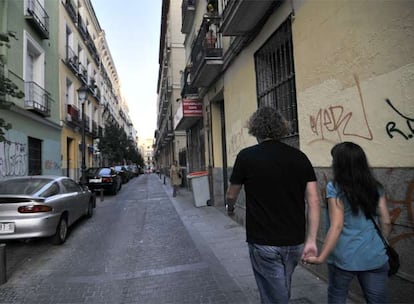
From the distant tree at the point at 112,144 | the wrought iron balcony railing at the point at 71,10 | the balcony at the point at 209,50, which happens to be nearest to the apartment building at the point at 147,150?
the distant tree at the point at 112,144

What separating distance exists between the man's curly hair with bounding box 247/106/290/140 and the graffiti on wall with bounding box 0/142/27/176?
1151 centimetres

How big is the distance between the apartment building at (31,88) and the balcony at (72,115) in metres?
1.71

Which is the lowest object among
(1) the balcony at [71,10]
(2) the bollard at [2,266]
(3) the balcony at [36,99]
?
(2) the bollard at [2,266]

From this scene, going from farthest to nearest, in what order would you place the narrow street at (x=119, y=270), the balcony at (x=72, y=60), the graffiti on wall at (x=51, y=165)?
the balcony at (x=72, y=60) < the graffiti on wall at (x=51, y=165) < the narrow street at (x=119, y=270)

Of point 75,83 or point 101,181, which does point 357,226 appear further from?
point 75,83

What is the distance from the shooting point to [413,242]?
10.1 feet

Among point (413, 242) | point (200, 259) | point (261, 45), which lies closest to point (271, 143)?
point (413, 242)

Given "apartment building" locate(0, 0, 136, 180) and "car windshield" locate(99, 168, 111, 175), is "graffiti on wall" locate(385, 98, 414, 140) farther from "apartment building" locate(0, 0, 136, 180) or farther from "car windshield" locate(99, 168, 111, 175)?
"car windshield" locate(99, 168, 111, 175)

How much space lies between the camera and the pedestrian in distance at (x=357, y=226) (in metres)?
2.33

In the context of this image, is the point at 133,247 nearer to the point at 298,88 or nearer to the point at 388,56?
the point at 298,88

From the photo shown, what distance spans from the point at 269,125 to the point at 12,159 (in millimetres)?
13022

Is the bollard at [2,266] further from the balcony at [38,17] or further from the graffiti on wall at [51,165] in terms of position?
the graffiti on wall at [51,165]

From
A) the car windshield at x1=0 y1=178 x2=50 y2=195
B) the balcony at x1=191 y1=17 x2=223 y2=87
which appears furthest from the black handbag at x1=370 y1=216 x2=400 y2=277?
the balcony at x1=191 y1=17 x2=223 y2=87

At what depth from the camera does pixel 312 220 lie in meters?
2.42
